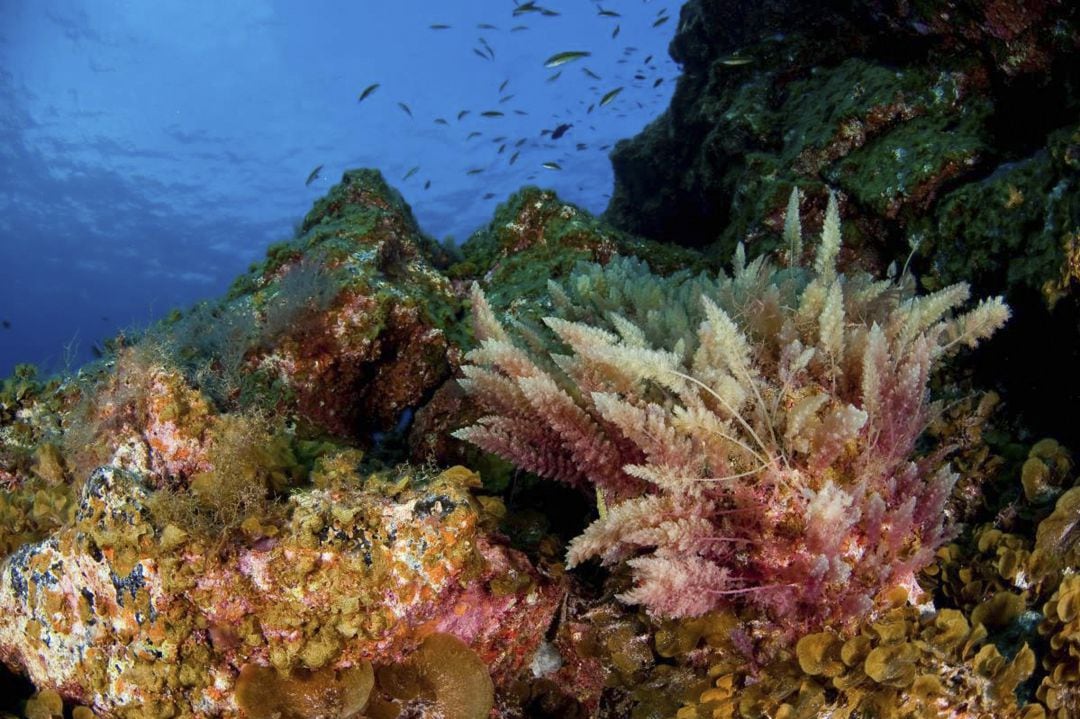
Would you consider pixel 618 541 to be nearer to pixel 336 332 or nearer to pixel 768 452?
pixel 768 452

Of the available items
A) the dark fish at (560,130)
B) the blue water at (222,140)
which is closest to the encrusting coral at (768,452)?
the dark fish at (560,130)

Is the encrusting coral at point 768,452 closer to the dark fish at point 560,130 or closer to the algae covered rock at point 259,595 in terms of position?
the algae covered rock at point 259,595

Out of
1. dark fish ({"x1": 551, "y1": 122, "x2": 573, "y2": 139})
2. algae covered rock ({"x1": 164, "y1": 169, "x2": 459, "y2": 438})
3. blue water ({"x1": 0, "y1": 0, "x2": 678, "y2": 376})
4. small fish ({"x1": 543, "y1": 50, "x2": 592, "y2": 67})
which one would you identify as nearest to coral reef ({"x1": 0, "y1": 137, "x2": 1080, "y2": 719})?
algae covered rock ({"x1": 164, "y1": 169, "x2": 459, "y2": 438})

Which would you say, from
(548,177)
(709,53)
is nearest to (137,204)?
(548,177)

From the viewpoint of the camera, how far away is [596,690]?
2.49 m

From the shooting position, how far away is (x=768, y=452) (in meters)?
2.01

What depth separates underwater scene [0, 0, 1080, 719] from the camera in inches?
78.9

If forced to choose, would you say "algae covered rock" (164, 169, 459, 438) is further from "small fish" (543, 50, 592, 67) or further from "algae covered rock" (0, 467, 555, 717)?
"small fish" (543, 50, 592, 67)

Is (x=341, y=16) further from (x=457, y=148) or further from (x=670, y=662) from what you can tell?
(x=670, y=662)

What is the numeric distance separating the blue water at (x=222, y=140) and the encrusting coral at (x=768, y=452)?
46.8 m

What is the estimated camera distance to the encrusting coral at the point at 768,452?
1.94 m

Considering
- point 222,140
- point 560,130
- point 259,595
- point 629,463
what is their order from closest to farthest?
point 259,595, point 629,463, point 560,130, point 222,140

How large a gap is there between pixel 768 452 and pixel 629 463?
22.1 inches

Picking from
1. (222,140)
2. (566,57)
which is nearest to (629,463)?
(566,57)
